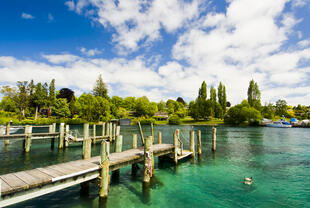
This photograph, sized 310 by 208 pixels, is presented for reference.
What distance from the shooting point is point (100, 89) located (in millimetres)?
91688

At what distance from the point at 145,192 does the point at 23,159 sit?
15.0m

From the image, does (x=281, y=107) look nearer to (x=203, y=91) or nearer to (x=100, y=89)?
(x=203, y=91)

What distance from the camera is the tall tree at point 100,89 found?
91562 millimetres

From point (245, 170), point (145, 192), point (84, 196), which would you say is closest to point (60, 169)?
point (84, 196)

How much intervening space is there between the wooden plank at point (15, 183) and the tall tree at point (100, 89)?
288 ft

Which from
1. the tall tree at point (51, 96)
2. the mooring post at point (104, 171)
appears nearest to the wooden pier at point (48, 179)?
the mooring post at point (104, 171)

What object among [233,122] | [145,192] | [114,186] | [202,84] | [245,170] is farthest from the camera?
[202,84]

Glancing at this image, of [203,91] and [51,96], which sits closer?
[51,96]

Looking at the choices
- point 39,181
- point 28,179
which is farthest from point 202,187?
point 28,179

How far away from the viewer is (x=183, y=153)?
57.7 feet

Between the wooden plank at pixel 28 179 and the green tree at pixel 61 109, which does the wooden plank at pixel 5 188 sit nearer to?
the wooden plank at pixel 28 179

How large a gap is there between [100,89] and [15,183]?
3517 inches

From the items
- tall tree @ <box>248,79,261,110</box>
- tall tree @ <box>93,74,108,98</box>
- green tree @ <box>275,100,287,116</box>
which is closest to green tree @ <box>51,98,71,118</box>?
tall tree @ <box>93,74,108,98</box>

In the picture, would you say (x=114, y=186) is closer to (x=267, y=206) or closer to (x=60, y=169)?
(x=60, y=169)
